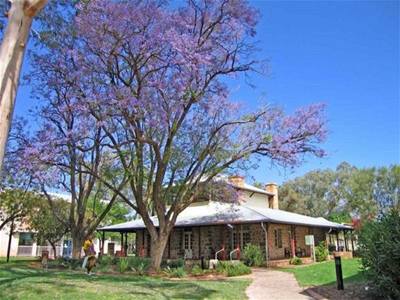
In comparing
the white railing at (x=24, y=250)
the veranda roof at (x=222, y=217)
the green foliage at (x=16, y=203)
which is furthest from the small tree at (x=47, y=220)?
the white railing at (x=24, y=250)

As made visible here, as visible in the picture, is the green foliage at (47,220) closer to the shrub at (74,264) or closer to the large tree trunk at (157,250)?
the shrub at (74,264)

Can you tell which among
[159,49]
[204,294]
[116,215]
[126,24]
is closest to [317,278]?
[204,294]

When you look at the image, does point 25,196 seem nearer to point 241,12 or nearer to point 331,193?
point 241,12

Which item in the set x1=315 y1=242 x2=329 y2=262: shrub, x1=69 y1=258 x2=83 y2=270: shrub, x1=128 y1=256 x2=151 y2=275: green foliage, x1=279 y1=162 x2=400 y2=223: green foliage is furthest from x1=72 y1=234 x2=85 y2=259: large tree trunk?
x1=279 y1=162 x2=400 y2=223: green foliage

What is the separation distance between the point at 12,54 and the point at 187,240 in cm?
2474

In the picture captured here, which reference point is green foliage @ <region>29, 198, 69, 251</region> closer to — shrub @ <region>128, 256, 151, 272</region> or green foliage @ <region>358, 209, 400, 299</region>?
shrub @ <region>128, 256, 151, 272</region>

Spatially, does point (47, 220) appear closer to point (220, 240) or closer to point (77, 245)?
point (77, 245)

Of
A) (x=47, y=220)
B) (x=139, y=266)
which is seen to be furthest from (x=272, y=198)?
(x=47, y=220)

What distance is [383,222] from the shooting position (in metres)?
9.26

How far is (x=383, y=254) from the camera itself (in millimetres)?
8695

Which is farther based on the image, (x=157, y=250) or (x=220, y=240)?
(x=220, y=240)

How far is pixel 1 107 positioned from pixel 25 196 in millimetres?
26840

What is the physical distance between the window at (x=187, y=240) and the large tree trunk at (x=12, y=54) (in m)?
24.2

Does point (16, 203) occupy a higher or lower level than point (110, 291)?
higher
